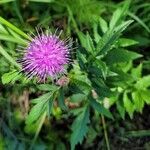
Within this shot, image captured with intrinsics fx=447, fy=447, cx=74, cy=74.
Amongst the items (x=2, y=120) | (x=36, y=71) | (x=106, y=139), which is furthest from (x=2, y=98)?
(x=36, y=71)

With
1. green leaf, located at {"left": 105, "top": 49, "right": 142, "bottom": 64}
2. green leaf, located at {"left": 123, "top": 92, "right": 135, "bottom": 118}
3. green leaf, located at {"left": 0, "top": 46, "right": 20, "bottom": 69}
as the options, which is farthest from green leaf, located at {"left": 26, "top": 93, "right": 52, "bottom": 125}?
green leaf, located at {"left": 123, "top": 92, "right": 135, "bottom": 118}

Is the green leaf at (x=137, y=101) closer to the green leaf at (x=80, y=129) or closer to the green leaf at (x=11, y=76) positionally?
the green leaf at (x=80, y=129)

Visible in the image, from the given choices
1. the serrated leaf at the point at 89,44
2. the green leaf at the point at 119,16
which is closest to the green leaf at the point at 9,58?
the serrated leaf at the point at 89,44

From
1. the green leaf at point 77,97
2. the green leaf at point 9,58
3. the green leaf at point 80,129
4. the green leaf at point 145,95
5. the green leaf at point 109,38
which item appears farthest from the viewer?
the green leaf at point 145,95

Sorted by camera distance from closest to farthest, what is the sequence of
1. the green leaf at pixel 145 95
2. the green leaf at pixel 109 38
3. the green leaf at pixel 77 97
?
the green leaf at pixel 109 38
the green leaf at pixel 77 97
the green leaf at pixel 145 95

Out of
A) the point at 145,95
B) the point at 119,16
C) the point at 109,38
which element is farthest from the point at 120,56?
the point at 145,95

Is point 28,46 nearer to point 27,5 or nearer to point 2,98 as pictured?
point 2,98

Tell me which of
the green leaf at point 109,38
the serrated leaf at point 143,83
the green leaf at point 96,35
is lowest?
the serrated leaf at point 143,83

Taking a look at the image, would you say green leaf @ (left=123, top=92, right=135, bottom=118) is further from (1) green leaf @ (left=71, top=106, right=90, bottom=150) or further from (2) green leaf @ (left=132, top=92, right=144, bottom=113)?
(1) green leaf @ (left=71, top=106, right=90, bottom=150)
